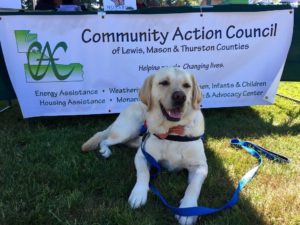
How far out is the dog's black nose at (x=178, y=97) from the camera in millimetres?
2916

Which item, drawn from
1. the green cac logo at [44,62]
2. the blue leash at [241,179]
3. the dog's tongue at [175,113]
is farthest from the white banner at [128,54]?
the dog's tongue at [175,113]

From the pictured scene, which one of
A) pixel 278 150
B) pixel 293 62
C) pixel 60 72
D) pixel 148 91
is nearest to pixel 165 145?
pixel 148 91

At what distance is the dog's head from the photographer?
2982 millimetres

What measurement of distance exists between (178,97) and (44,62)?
2.36 m

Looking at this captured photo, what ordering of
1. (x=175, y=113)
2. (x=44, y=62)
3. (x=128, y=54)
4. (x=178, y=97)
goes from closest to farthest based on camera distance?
(x=178, y=97) < (x=175, y=113) < (x=44, y=62) < (x=128, y=54)

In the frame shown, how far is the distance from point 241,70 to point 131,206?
308 cm

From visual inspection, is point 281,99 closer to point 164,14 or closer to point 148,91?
point 164,14

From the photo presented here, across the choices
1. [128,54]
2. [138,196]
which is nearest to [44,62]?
[128,54]

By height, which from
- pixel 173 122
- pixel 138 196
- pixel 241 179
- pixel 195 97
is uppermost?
pixel 195 97

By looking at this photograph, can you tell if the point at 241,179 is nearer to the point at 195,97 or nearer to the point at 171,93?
the point at 195,97

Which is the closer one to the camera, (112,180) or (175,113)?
(175,113)

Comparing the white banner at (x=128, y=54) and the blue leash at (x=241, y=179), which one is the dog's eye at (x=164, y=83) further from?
the white banner at (x=128, y=54)

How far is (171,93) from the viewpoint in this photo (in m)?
2.97

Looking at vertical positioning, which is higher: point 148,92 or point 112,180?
point 148,92
